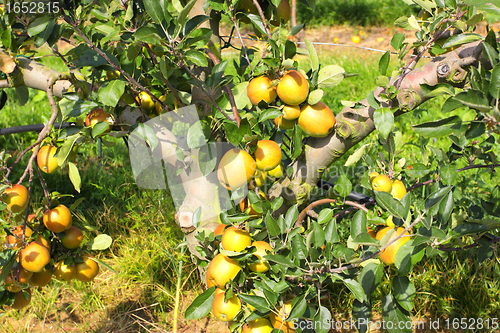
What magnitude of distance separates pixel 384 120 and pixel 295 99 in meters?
0.20

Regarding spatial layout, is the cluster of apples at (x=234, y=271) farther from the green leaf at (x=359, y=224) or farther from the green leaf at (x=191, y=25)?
the green leaf at (x=191, y=25)

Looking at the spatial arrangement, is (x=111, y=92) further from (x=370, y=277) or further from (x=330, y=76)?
(x=370, y=277)

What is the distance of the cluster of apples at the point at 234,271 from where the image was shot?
2.79 ft

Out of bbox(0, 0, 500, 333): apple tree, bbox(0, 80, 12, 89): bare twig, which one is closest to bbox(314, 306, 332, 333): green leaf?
bbox(0, 0, 500, 333): apple tree

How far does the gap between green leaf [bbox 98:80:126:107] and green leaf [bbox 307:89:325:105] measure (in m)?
0.44

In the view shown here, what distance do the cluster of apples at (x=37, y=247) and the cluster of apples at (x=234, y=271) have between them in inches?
17.9

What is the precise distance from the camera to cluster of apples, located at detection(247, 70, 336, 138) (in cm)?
86

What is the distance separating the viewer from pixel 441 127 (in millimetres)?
619

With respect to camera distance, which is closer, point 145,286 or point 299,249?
point 299,249

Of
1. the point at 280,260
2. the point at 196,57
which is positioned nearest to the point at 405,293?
the point at 280,260

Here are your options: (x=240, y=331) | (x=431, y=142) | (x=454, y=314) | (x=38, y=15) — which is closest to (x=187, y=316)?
(x=240, y=331)

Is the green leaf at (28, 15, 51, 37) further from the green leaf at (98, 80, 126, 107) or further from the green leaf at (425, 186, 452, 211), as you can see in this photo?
the green leaf at (425, 186, 452, 211)

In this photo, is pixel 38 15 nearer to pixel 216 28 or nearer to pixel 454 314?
pixel 216 28

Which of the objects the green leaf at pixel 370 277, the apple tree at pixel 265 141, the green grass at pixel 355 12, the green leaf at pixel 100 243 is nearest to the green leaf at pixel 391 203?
the apple tree at pixel 265 141
